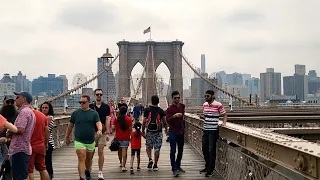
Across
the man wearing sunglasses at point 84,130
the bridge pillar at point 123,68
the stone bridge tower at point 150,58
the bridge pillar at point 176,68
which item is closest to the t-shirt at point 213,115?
the man wearing sunglasses at point 84,130

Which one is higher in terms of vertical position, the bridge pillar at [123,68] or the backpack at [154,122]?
the bridge pillar at [123,68]

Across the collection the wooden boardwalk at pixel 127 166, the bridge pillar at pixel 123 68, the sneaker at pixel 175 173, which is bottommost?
the wooden boardwalk at pixel 127 166

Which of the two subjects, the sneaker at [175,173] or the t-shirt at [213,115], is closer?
the t-shirt at [213,115]

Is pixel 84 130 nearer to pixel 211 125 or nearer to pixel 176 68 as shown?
pixel 211 125

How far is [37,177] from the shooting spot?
890 centimetres

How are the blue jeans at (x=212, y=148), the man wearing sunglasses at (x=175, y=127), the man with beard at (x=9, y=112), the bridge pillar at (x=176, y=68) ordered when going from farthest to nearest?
1. the bridge pillar at (x=176, y=68)
2. the man wearing sunglasses at (x=175, y=127)
3. the blue jeans at (x=212, y=148)
4. the man with beard at (x=9, y=112)

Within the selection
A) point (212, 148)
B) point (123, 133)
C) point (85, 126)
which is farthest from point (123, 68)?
point (85, 126)

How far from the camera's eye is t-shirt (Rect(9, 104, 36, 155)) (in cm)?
625

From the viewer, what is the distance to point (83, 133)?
791cm

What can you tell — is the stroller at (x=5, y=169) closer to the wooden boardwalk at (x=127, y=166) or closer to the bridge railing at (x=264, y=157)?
the wooden boardwalk at (x=127, y=166)

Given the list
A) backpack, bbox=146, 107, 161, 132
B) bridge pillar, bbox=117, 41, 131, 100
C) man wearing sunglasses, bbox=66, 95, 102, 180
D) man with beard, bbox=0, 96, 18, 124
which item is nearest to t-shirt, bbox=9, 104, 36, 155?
man with beard, bbox=0, 96, 18, 124

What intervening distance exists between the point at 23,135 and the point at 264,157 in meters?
3.06

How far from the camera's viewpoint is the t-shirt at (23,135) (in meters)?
6.25

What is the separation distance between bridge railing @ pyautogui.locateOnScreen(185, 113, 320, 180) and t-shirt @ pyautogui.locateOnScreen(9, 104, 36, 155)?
284 centimetres
